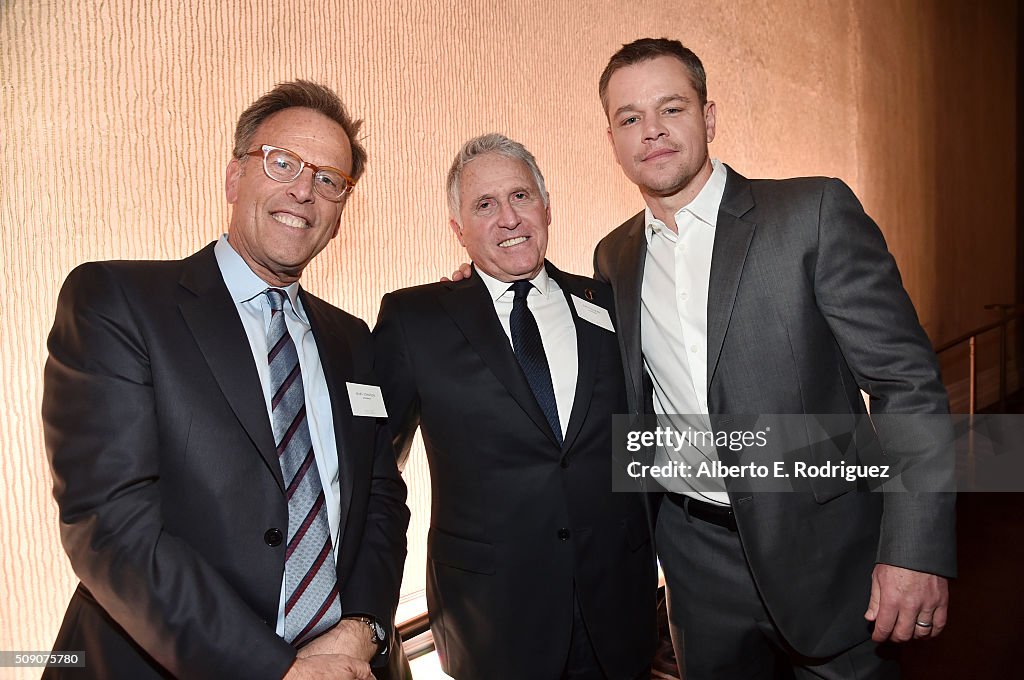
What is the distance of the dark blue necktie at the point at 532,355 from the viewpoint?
184 centimetres

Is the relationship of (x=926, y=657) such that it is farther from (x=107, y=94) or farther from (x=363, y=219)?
(x=107, y=94)

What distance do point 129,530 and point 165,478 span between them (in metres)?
0.12

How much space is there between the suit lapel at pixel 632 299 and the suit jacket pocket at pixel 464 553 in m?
0.59

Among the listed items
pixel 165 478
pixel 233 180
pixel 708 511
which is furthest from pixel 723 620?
pixel 233 180

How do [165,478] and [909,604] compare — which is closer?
[165,478]

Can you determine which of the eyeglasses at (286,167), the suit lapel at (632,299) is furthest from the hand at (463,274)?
the eyeglasses at (286,167)

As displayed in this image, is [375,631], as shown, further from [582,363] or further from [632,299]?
[632,299]

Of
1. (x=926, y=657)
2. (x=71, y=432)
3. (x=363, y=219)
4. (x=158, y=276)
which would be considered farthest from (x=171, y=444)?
(x=926, y=657)

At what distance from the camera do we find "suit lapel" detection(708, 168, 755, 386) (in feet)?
5.65

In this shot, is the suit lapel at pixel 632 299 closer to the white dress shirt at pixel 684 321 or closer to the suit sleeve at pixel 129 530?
the white dress shirt at pixel 684 321

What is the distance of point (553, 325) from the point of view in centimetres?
201

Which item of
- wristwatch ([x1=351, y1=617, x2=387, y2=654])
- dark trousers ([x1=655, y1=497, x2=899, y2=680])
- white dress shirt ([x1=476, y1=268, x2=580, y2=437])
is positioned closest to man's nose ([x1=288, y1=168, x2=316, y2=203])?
white dress shirt ([x1=476, y1=268, x2=580, y2=437])

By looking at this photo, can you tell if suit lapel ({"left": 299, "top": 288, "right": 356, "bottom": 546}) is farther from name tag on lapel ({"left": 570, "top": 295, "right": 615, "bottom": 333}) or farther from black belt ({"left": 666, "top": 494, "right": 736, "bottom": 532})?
black belt ({"left": 666, "top": 494, "right": 736, "bottom": 532})

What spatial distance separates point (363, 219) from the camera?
2.61 metres
